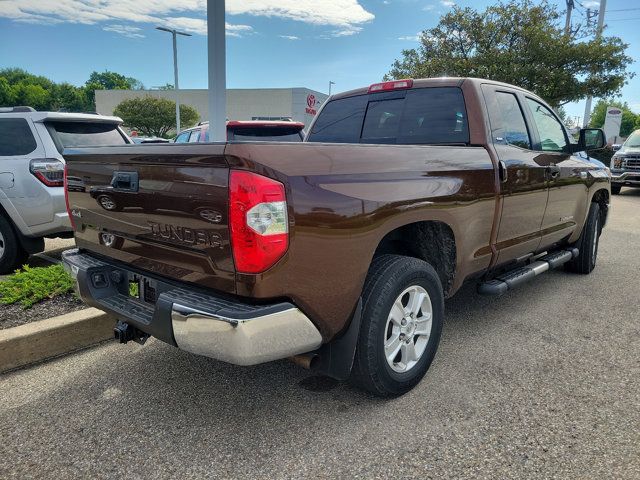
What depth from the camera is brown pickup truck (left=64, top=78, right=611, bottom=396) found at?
2.03 metres

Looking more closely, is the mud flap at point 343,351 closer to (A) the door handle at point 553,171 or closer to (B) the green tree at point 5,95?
(A) the door handle at point 553,171

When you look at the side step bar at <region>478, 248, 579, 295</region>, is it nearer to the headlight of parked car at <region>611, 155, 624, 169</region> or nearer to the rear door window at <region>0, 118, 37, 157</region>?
the rear door window at <region>0, 118, 37, 157</region>

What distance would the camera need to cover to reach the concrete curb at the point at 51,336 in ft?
10.2

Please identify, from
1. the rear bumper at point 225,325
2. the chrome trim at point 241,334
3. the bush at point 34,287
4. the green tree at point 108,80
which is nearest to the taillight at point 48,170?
the bush at point 34,287

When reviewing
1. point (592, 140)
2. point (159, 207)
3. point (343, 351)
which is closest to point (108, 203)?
point (159, 207)

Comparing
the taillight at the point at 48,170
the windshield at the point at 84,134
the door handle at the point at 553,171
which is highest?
the windshield at the point at 84,134

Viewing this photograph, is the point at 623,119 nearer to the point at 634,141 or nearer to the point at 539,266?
the point at 634,141

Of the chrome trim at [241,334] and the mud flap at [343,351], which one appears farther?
the mud flap at [343,351]

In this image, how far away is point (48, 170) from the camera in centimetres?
487

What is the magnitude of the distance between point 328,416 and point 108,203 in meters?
1.69

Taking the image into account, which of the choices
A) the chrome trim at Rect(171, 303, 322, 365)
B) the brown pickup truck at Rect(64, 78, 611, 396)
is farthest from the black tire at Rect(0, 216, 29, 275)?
the chrome trim at Rect(171, 303, 322, 365)

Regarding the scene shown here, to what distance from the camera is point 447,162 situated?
116 inches

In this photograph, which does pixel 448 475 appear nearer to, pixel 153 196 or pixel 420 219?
pixel 420 219

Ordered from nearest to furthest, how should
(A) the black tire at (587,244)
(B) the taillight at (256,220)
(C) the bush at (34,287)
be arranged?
(B) the taillight at (256,220) → (C) the bush at (34,287) → (A) the black tire at (587,244)
